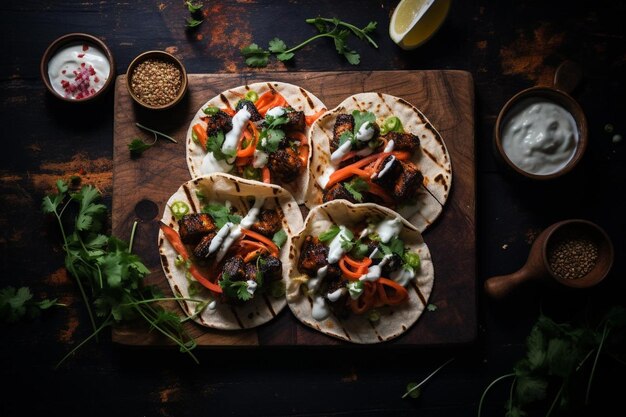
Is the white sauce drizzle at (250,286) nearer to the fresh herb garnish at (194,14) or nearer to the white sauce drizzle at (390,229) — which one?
the white sauce drizzle at (390,229)

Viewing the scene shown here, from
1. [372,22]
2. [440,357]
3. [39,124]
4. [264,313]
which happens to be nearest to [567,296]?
[440,357]

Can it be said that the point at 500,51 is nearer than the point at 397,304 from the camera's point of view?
No

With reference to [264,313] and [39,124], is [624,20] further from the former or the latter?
[39,124]

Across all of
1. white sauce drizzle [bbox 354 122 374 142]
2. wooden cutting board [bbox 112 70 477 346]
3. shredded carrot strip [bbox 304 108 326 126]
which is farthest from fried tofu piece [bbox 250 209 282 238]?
white sauce drizzle [bbox 354 122 374 142]

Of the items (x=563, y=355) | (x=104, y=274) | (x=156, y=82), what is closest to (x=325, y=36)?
(x=156, y=82)

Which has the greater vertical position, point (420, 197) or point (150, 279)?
point (420, 197)

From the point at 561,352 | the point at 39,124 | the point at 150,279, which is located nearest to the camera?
the point at 561,352

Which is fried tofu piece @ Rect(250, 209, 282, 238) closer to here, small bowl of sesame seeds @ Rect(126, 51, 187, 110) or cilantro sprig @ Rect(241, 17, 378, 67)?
small bowl of sesame seeds @ Rect(126, 51, 187, 110)
